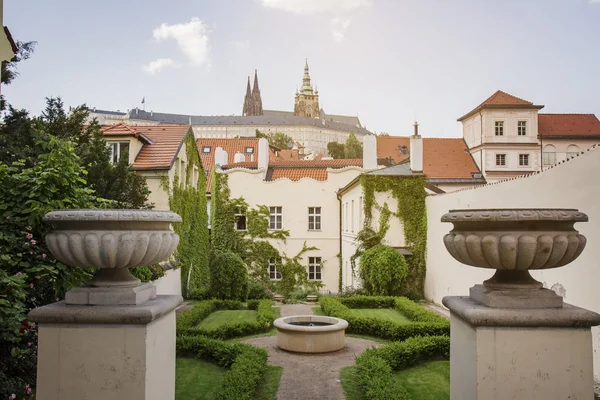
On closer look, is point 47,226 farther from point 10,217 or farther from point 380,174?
point 380,174

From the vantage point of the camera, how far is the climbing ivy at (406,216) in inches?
838

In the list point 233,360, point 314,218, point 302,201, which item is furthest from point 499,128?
point 233,360

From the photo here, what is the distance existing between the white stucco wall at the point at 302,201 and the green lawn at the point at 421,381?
19.3 metres

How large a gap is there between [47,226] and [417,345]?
303 inches

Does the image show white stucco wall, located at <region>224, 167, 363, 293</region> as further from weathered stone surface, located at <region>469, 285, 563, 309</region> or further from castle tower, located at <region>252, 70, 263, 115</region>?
castle tower, located at <region>252, 70, 263, 115</region>

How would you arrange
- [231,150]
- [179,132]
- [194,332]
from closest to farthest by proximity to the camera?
[194,332] → [179,132] → [231,150]

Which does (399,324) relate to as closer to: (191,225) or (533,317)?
(533,317)

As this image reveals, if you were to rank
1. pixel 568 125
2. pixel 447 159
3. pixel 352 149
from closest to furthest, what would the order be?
pixel 447 159
pixel 568 125
pixel 352 149

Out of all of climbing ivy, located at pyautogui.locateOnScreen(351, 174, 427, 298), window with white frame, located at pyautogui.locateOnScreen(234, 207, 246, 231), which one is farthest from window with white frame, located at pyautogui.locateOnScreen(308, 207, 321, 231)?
climbing ivy, located at pyautogui.locateOnScreen(351, 174, 427, 298)

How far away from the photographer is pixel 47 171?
6.59 meters

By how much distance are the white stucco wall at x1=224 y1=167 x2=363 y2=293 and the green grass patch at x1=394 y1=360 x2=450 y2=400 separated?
19.2 metres

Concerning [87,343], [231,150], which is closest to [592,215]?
[87,343]

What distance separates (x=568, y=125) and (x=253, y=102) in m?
119

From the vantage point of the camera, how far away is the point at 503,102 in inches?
1839
